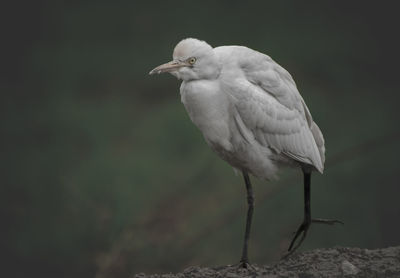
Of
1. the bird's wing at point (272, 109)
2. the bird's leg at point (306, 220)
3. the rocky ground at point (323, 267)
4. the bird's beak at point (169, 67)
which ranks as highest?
the bird's beak at point (169, 67)

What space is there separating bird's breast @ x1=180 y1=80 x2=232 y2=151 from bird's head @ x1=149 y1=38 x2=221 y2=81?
52 millimetres

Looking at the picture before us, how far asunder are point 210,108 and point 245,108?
187 millimetres

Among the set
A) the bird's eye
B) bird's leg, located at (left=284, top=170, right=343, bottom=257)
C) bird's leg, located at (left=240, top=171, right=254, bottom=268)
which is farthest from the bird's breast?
bird's leg, located at (left=284, top=170, right=343, bottom=257)

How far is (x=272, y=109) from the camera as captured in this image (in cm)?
398

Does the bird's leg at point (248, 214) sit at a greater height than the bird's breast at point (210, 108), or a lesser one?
lesser

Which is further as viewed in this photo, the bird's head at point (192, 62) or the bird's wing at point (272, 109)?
the bird's wing at point (272, 109)

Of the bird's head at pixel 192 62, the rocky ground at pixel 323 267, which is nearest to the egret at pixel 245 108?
the bird's head at pixel 192 62

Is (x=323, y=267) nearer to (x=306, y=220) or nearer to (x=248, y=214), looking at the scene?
(x=306, y=220)

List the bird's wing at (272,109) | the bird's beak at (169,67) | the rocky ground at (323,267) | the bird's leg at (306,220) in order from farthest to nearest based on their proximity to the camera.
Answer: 1. the bird's leg at (306,220)
2. the rocky ground at (323,267)
3. the bird's wing at (272,109)
4. the bird's beak at (169,67)

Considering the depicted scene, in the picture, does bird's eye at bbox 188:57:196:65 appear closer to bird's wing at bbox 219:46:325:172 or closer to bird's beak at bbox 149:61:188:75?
bird's beak at bbox 149:61:188:75

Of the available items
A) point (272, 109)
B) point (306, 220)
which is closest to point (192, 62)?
point (272, 109)

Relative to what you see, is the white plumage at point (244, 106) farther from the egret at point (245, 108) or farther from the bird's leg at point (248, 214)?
the bird's leg at point (248, 214)

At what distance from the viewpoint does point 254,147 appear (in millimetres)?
3930

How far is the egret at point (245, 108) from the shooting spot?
3777 millimetres
